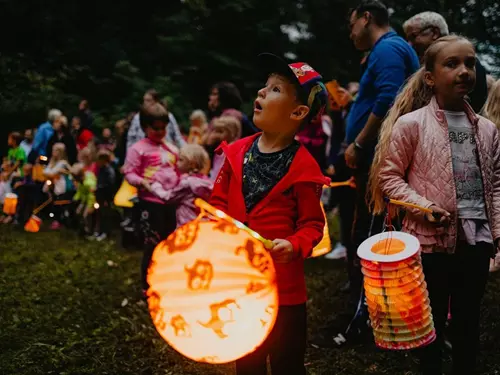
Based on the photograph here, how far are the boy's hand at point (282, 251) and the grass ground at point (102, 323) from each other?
1902mm

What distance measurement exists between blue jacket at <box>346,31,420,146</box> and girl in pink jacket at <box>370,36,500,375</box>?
87cm

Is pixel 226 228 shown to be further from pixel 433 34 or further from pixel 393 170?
pixel 433 34

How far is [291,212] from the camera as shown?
2.75 meters

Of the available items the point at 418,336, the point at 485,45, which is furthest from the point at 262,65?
the point at 485,45

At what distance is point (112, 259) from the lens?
829 cm

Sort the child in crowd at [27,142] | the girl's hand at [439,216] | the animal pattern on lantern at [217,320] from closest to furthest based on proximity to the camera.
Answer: the animal pattern on lantern at [217,320], the girl's hand at [439,216], the child in crowd at [27,142]

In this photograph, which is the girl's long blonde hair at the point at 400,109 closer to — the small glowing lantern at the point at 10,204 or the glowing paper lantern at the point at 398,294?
the glowing paper lantern at the point at 398,294

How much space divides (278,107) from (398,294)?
1055 millimetres

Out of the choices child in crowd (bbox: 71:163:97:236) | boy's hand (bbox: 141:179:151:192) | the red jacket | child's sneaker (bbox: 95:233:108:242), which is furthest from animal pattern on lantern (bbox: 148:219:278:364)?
child in crowd (bbox: 71:163:97:236)

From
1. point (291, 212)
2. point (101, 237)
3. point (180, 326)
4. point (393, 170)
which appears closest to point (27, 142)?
point (101, 237)

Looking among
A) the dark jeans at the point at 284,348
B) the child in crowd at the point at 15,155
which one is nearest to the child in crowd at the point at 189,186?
the dark jeans at the point at 284,348

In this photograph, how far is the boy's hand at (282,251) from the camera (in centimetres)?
242

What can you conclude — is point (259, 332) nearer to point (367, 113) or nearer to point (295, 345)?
point (295, 345)

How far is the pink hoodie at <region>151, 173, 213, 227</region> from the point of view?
531cm
